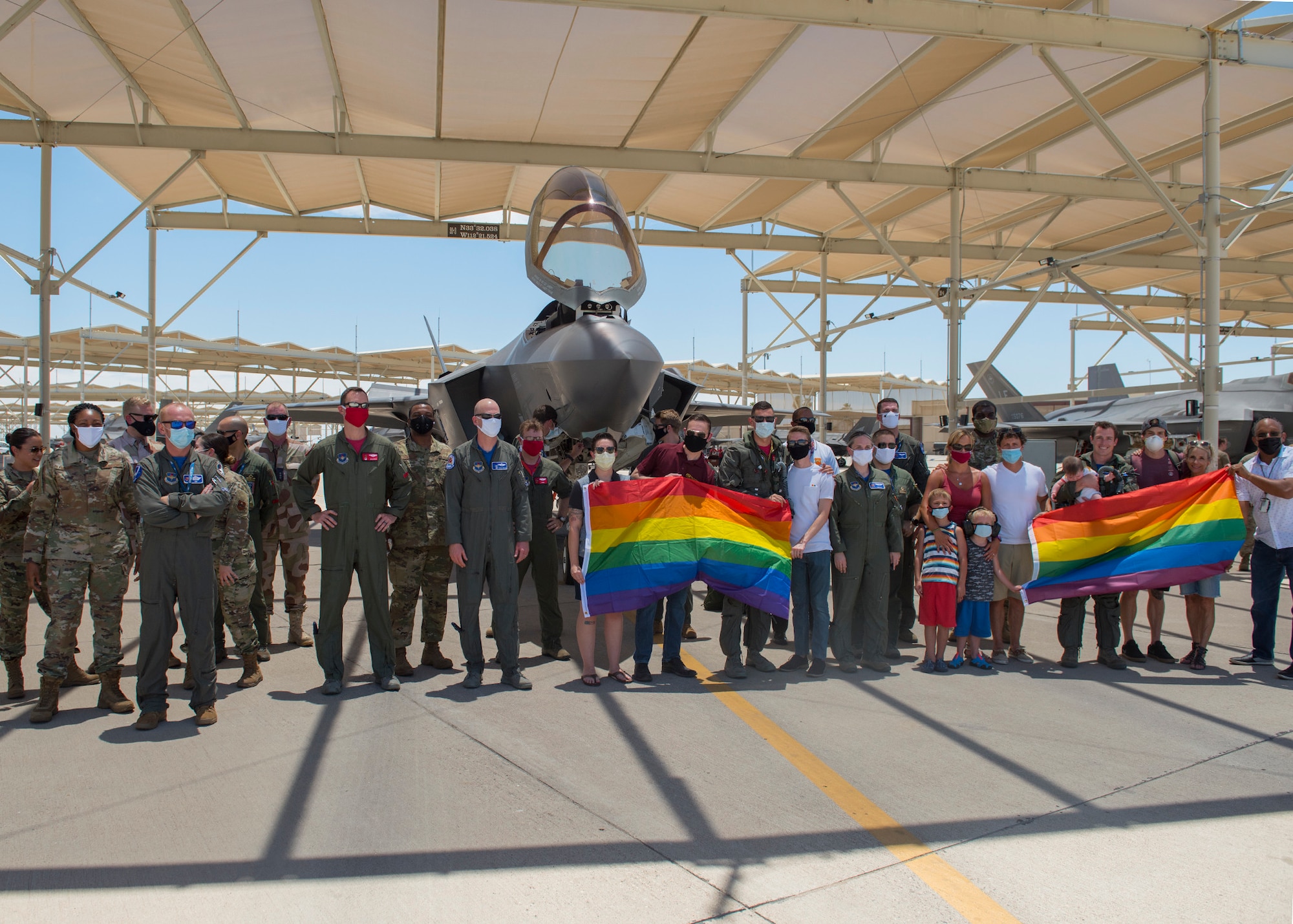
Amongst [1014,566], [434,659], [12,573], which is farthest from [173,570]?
[1014,566]

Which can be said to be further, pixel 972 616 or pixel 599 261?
pixel 599 261

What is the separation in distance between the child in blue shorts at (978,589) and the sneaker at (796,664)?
1111mm

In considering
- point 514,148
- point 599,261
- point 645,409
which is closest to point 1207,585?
point 645,409

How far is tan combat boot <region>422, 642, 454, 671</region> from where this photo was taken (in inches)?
219

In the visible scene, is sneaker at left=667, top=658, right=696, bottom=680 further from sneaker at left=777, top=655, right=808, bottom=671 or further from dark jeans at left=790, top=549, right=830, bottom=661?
dark jeans at left=790, top=549, right=830, bottom=661

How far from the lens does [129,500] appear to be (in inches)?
185

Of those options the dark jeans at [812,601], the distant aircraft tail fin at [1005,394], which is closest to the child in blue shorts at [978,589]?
the dark jeans at [812,601]

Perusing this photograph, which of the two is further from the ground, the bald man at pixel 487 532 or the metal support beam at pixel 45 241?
the metal support beam at pixel 45 241

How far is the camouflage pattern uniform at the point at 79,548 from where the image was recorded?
4457 millimetres

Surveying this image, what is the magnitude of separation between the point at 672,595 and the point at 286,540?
327 centimetres

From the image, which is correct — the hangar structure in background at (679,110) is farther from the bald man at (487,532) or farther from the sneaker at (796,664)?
the sneaker at (796,664)

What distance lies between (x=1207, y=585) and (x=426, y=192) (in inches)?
622

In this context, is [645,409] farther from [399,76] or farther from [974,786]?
[399,76]

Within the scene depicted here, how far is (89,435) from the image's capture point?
4520 mm
